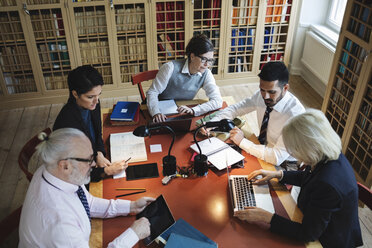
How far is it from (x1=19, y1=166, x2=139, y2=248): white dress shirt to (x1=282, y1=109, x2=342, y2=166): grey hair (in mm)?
928

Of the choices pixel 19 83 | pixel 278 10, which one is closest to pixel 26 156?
pixel 19 83

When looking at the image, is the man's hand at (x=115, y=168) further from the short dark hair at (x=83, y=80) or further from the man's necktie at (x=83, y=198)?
the short dark hair at (x=83, y=80)

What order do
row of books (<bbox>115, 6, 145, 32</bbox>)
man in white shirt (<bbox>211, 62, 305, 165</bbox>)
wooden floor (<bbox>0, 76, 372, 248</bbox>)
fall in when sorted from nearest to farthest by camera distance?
man in white shirt (<bbox>211, 62, 305, 165</bbox>) < wooden floor (<bbox>0, 76, 372, 248</bbox>) < row of books (<bbox>115, 6, 145, 32</bbox>)

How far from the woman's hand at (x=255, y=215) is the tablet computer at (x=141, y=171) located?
1.99ft

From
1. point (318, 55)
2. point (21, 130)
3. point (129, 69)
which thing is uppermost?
point (318, 55)

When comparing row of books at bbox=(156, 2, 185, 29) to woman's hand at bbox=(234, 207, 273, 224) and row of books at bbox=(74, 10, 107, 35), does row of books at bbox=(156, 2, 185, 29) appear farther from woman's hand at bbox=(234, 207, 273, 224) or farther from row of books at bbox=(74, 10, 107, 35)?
woman's hand at bbox=(234, 207, 273, 224)

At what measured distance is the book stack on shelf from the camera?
264 centimetres

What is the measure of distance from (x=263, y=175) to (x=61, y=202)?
1162 mm

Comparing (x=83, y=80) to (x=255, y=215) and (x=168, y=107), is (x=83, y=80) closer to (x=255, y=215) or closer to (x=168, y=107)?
(x=168, y=107)

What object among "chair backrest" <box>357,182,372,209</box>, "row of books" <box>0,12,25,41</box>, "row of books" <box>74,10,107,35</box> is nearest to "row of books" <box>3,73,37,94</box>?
"row of books" <box>0,12,25,41</box>

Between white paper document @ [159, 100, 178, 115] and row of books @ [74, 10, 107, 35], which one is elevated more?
row of books @ [74, 10, 107, 35]

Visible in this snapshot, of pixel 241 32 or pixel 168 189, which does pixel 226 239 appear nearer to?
pixel 168 189

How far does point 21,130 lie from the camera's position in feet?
13.6

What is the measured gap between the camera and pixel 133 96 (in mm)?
4883
